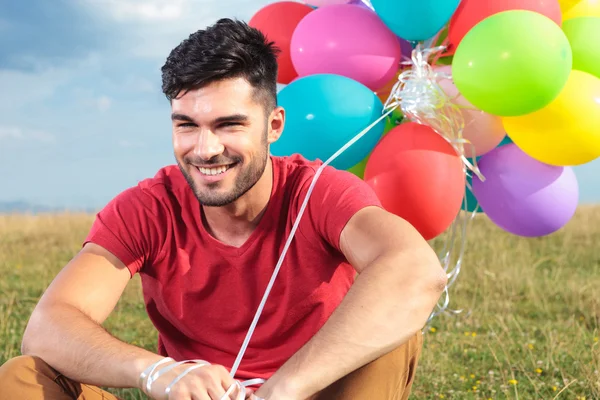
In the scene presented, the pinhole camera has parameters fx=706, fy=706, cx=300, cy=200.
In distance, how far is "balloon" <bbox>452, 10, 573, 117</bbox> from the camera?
285 cm

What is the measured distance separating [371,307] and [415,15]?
4.77ft

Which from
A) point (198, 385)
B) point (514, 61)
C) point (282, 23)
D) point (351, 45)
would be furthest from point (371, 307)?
point (282, 23)

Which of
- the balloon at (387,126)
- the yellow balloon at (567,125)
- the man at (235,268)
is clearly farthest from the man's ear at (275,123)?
the yellow balloon at (567,125)

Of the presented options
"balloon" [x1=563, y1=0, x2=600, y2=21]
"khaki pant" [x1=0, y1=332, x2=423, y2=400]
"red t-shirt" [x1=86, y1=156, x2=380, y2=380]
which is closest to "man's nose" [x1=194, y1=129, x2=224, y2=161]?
"red t-shirt" [x1=86, y1=156, x2=380, y2=380]

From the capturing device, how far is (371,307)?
7.05 ft

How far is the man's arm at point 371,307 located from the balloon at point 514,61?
0.89m

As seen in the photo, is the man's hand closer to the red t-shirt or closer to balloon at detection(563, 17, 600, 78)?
the red t-shirt

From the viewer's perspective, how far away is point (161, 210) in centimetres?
268

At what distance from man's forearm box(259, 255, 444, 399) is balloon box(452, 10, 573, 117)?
3.23ft

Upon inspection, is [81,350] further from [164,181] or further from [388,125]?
[388,125]

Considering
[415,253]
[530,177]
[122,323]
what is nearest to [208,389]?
[415,253]

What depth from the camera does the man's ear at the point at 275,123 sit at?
8.96ft

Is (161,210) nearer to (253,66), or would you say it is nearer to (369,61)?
(253,66)

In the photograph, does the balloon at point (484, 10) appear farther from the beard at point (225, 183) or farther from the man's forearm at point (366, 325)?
the man's forearm at point (366, 325)
